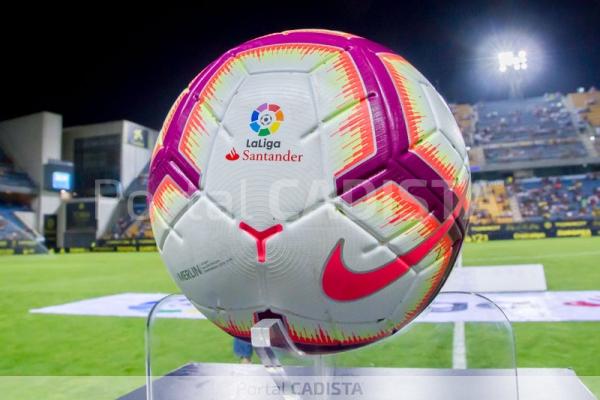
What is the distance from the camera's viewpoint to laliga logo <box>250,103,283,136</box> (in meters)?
1.27

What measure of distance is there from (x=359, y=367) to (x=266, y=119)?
1678 millimetres

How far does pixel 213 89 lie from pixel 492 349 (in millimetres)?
2588

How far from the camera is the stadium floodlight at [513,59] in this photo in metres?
45.0

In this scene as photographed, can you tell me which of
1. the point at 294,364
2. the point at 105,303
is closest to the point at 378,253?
the point at 294,364

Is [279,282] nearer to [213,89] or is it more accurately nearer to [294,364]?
[213,89]

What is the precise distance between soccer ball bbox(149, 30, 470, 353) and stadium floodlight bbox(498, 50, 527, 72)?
49052 millimetres

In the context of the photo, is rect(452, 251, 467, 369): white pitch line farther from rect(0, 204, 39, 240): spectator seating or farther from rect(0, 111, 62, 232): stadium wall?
rect(0, 111, 62, 232): stadium wall

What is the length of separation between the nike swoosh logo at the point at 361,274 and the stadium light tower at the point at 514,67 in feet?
161

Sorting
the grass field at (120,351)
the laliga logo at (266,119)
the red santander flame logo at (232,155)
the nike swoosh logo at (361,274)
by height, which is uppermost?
the laliga logo at (266,119)

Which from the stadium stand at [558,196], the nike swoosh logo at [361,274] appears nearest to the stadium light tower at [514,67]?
the stadium stand at [558,196]

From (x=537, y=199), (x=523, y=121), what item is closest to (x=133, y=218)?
(x=537, y=199)

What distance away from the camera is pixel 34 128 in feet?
132

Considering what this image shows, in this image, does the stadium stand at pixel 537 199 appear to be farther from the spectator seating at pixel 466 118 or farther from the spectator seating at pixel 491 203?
the spectator seating at pixel 466 118

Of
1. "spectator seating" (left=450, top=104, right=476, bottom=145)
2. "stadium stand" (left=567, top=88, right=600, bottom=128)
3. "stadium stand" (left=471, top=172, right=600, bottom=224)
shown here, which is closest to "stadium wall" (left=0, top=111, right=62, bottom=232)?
"stadium stand" (left=471, top=172, right=600, bottom=224)
